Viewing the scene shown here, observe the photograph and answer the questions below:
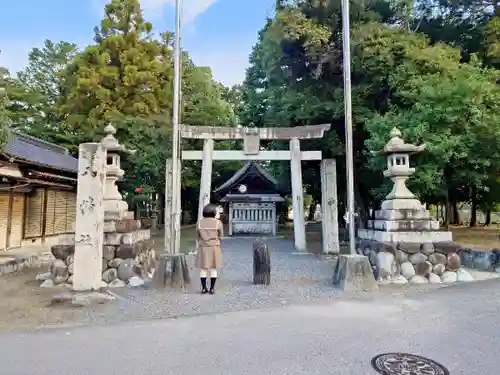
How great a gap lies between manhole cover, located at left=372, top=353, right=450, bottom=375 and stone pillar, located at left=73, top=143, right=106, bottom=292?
536cm

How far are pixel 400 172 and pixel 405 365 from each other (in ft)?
18.0

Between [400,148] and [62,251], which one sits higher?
[400,148]

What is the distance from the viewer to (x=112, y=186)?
8461 mm

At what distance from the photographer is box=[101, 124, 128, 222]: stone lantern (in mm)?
8008

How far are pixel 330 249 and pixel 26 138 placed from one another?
45.7 ft

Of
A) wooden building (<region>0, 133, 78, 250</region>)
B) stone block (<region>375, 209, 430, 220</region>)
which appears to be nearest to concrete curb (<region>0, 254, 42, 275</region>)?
wooden building (<region>0, 133, 78, 250</region>)

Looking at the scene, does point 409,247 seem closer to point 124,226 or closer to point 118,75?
point 124,226

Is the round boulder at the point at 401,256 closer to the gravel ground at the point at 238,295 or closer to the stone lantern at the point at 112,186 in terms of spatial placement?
the gravel ground at the point at 238,295

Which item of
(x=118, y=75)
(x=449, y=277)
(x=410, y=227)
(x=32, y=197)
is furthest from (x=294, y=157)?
(x=118, y=75)

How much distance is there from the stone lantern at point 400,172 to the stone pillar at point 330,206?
4.04m

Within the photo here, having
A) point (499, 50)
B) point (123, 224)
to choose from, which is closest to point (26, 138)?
point (123, 224)

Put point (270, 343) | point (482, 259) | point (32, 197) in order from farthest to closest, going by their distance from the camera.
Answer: point (32, 197) → point (482, 259) → point (270, 343)

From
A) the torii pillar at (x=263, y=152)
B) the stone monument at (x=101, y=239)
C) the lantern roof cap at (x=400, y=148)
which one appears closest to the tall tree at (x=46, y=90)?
the torii pillar at (x=263, y=152)

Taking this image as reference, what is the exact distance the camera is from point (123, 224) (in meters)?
7.94
